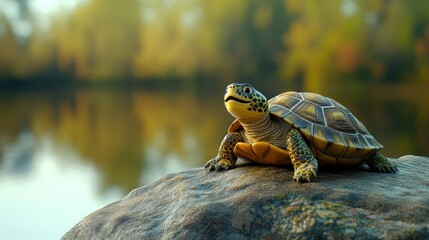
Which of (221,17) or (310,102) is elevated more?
(221,17)

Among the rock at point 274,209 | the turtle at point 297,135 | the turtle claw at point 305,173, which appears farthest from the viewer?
the turtle at point 297,135

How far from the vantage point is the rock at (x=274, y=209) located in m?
1.89

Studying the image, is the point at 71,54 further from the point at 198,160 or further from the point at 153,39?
the point at 198,160

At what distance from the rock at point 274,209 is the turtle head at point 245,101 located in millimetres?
300

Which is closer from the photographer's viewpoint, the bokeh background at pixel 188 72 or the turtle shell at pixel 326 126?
the turtle shell at pixel 326 126

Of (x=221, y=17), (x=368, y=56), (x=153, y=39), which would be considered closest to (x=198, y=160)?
(x=368, y=56)

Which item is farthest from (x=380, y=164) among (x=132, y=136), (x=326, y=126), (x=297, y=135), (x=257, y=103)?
(x=132, y=136)

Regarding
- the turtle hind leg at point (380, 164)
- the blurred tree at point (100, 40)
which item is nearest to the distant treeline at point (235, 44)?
the blurred tree at point (100, 40)

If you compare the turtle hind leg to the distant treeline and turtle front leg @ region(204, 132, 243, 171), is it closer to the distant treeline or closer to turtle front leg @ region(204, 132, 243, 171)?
turtle front leg @ region(204, 132, 243, 171)

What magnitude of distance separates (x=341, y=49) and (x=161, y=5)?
9.31 m

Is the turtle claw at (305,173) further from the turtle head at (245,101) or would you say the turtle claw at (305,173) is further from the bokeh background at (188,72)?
the bokeh background at (188,72)

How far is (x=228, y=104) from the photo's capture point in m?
2.35

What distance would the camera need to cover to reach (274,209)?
2.02 meters

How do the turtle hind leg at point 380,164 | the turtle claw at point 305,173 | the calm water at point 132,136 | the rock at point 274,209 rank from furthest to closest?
1. the calm water at point 132,136
2. the turtle hind leg at point 380,164
3. the turtle claw at point 305,173
4. the rock at point 274,209
